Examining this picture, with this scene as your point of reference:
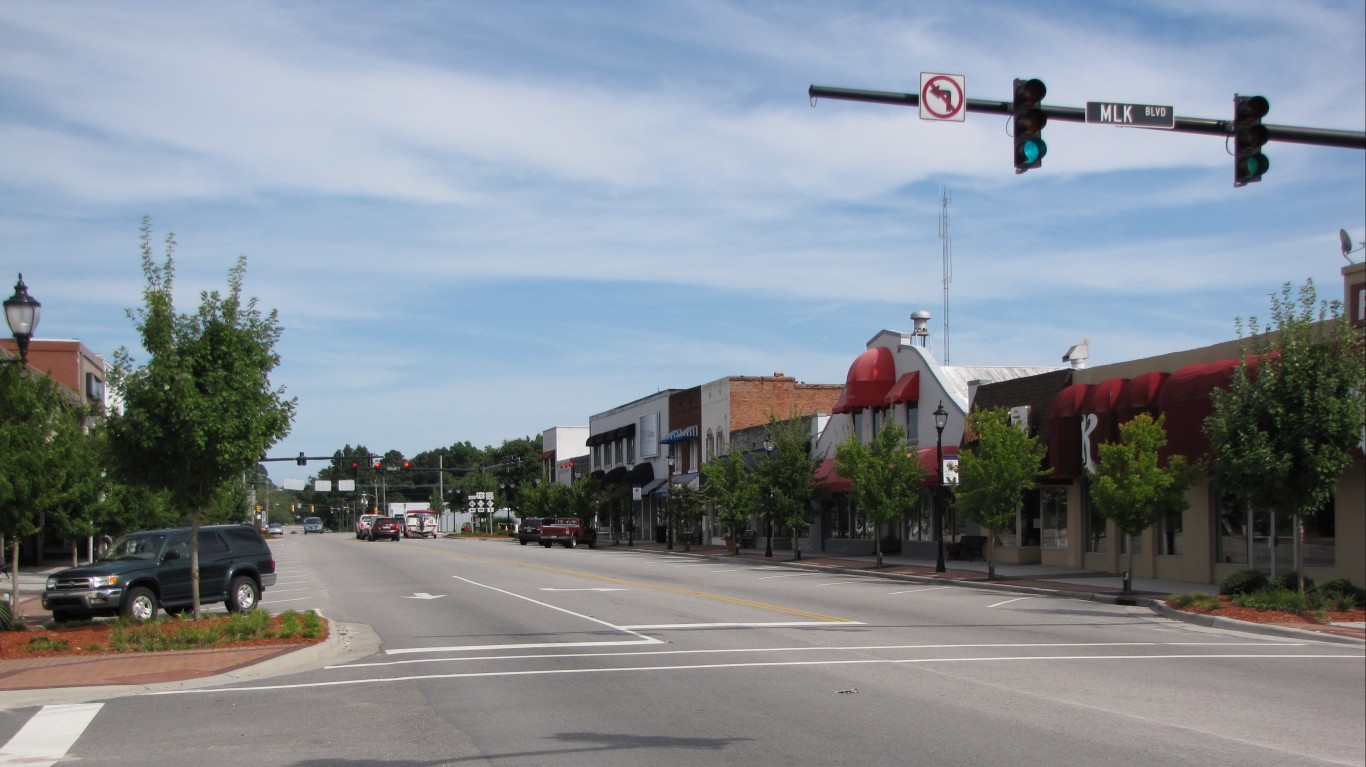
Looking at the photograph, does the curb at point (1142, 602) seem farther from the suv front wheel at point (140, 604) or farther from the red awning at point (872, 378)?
the suv front wheel at point (140, 604)

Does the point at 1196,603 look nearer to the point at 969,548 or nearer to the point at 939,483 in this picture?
the point at 939,483

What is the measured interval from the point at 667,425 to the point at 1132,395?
4106 centimetres

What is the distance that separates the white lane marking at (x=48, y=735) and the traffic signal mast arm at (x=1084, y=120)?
8838 millimetres

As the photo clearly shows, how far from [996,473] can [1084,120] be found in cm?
1962

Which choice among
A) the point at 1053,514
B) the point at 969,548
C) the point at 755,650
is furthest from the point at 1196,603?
the point at 969,548

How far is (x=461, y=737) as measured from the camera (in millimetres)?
10227

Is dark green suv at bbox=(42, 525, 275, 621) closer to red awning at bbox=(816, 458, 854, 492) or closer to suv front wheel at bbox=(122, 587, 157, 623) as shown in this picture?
suv front wheel at bbox=(122, 587, 157, 623)

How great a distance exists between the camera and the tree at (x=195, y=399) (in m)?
18.0

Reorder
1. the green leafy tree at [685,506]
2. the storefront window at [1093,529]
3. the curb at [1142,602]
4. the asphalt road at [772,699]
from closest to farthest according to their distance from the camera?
1. the asphalt road at [772,699]
2. the curb at [1142,602]
3. the storefront window at [1093,529]
4. the green leafy tree at [685,506]

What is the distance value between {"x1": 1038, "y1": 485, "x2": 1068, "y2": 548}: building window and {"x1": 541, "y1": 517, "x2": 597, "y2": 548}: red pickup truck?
33.9 m

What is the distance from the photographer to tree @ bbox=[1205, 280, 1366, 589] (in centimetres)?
2073

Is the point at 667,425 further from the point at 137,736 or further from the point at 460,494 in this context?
the point at 460,494

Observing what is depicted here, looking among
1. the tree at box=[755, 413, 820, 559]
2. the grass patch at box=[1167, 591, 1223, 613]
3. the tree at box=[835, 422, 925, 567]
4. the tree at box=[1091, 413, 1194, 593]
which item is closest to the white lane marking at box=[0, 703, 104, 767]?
the grass patch at box=[1167, 591, 1223, 613]

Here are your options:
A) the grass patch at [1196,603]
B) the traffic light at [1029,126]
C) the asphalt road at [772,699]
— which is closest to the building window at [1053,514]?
the grass patch at [1196,603]
